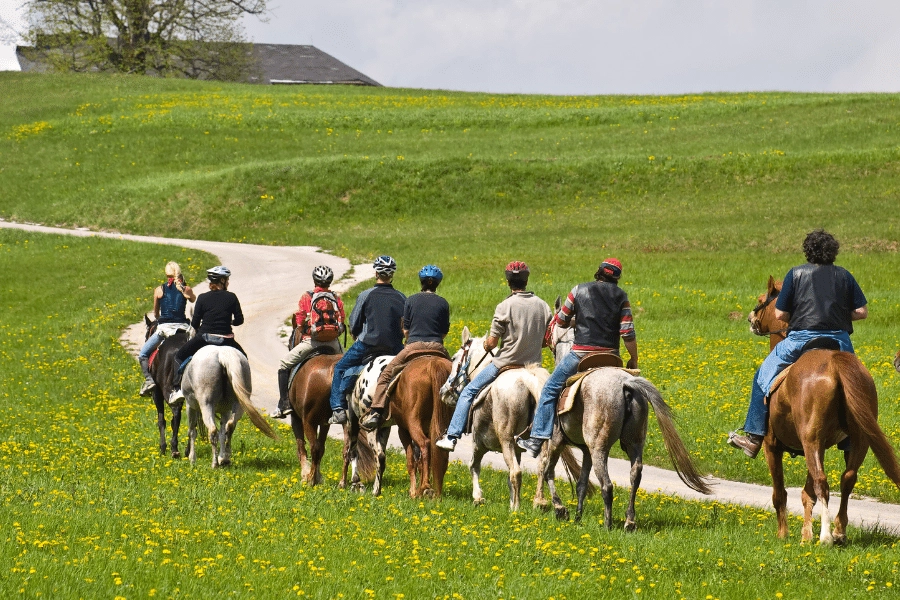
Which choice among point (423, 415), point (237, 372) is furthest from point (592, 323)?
point (237, 372)

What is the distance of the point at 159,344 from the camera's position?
60.7ft

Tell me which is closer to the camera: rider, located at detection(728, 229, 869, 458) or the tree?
rider, located at detection(728, 229, 869, 458)

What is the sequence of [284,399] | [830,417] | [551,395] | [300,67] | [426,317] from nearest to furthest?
[830,417]
[551,395]
[426,317]
[284,399]
[300,67]

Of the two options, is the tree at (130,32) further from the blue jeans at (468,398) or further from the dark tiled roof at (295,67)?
the blue jeans at (468,398)

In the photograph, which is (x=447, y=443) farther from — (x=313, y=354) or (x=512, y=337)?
(x=313, y=354)

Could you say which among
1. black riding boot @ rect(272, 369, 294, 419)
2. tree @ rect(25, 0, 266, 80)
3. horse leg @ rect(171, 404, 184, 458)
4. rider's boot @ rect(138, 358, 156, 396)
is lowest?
horse leg @ rect(171, 404, 184, 458)

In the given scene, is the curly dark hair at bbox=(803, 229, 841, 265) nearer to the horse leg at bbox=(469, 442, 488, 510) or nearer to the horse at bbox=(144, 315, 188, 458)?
the horse leg at bbox=(469, 442, 488, 510)

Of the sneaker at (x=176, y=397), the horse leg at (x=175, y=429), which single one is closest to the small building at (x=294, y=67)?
the horse leg at (x=175, y=429)

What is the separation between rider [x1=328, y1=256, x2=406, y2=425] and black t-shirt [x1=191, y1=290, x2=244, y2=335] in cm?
241

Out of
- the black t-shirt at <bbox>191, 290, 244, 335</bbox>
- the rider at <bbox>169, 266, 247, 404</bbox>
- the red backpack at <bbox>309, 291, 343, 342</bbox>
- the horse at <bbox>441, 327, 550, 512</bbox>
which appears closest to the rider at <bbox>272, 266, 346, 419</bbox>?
the red backpack at <bbox>309, 291, 343, 342</bbox>

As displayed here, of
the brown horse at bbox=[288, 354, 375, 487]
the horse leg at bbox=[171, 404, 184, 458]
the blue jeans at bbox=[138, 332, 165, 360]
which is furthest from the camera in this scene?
the blue jeans at bbox=[138, 332, 165, 360]

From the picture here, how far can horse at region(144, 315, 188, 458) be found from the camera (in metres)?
17.6

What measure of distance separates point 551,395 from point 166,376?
809 cm

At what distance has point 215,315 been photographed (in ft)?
53.0
